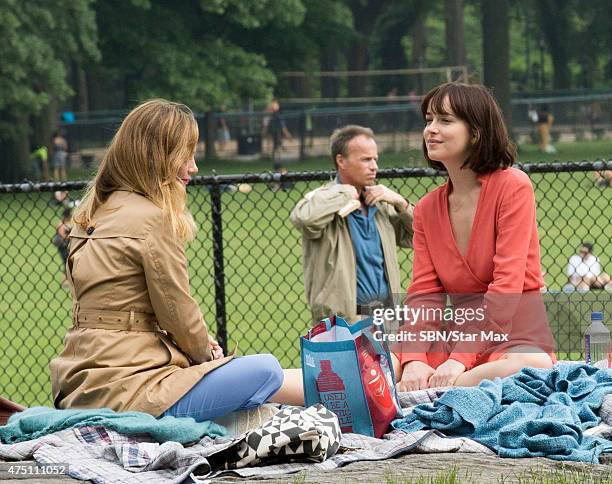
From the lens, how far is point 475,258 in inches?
232

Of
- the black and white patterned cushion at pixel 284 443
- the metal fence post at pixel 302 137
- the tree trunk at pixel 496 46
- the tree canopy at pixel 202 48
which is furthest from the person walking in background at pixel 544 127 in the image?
the black and white patterned cushion at pixel 284 443

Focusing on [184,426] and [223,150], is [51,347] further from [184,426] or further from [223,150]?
[223,150]

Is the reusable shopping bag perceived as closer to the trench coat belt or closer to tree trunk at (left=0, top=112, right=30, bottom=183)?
the trench coat belt

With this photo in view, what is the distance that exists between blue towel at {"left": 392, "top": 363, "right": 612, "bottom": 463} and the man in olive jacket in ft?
7.89

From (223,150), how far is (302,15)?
5440mm

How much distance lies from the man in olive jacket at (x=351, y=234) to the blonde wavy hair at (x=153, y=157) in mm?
2452

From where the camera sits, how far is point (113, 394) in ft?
17.2

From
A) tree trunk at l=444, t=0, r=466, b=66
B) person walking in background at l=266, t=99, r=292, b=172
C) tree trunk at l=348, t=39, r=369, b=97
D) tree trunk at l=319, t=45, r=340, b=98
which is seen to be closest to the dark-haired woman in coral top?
person walking in background at l=266, t=99, r=292, b=172

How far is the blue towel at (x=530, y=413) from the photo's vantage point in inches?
193

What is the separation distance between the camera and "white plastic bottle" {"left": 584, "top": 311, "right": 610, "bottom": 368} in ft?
20.1

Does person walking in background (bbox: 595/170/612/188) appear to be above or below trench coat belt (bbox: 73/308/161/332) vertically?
below

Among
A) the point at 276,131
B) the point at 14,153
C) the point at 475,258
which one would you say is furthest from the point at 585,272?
the point at 14,153

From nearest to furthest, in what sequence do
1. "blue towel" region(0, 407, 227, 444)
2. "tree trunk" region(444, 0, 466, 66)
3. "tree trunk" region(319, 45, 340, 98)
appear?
1. "blue towel" region(0, 407, 227, 444)
2. "tree trunk" region(444, 0, 466, 66)
3. "tree trunk" region(319, 45, 340, 98)

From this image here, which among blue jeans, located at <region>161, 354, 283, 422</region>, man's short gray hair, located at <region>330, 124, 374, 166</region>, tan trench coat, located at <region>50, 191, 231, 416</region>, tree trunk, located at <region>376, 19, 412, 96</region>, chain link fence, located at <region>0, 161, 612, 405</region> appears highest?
tree trunk, located at <region>376, 19, 412, 96</region>
